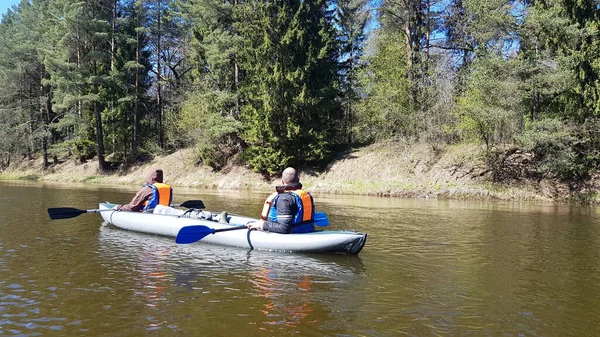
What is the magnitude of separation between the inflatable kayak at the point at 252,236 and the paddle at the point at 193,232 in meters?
0.02

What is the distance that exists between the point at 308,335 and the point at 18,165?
1713 inches

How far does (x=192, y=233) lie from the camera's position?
8359mm

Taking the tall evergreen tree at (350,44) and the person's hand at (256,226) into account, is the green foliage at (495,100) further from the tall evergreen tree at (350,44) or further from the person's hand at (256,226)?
the person's hand at (256,226)

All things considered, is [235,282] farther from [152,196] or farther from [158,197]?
[152,196]

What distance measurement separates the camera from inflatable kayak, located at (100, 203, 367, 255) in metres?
7.98

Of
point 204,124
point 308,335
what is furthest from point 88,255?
point 204,124

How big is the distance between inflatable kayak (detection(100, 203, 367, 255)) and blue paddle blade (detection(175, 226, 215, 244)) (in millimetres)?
38

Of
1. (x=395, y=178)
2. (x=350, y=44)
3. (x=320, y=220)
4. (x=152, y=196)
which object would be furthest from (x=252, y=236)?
(x=350, y=44)

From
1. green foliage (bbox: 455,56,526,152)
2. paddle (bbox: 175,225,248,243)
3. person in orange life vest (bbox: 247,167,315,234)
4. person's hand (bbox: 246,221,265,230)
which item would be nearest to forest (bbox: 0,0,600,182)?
green foliage (bbox: 455,56,526,152)

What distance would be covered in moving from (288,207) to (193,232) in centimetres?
186

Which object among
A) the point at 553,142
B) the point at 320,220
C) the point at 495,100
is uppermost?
the point at 495,100

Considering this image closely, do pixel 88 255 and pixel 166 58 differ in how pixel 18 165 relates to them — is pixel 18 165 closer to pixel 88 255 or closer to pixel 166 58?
pixel 166 58

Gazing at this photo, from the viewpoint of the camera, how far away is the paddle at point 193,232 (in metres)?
8.23

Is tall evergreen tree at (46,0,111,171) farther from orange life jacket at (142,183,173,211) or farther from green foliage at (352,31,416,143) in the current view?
orange life jacket at (142,183,173,211)
